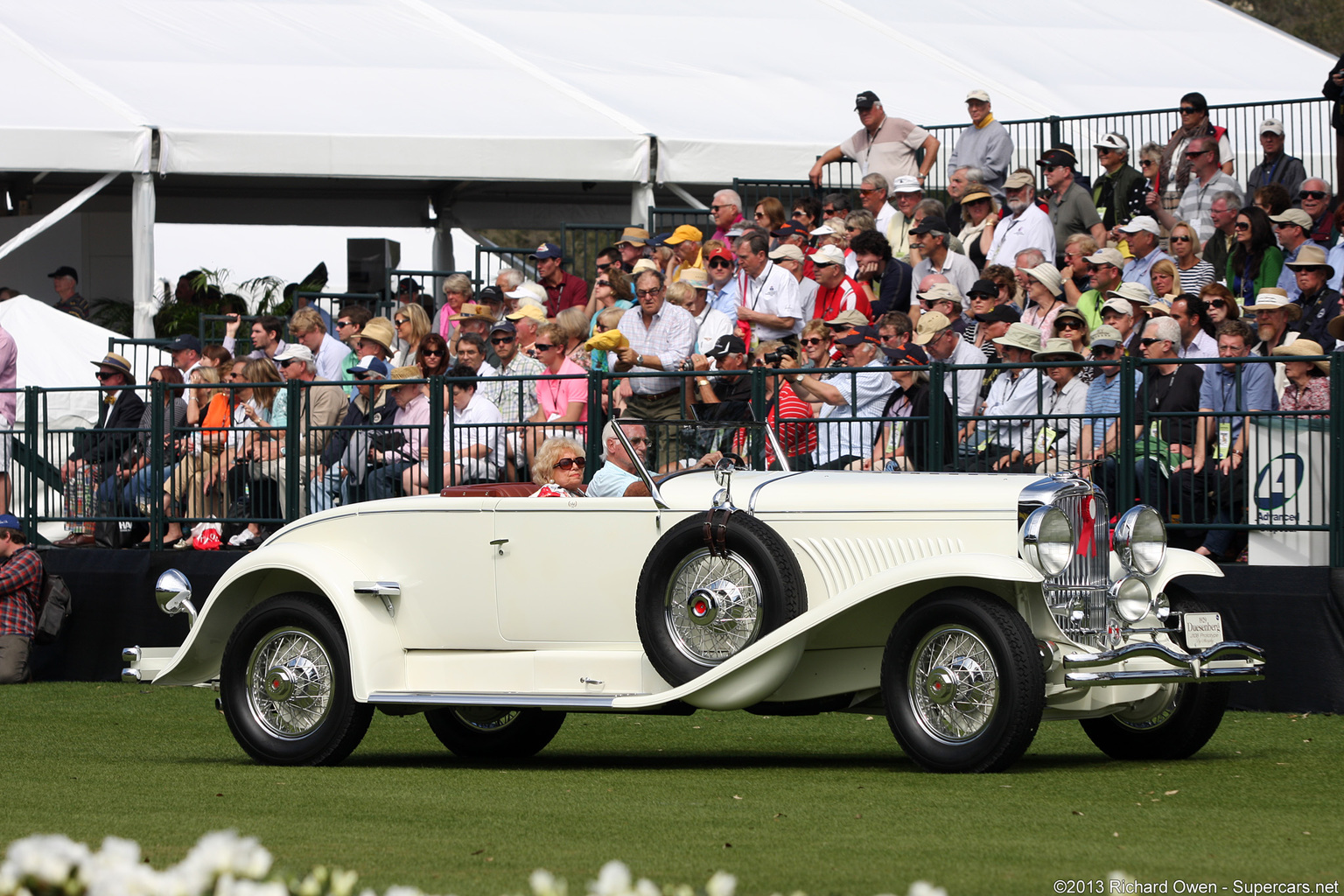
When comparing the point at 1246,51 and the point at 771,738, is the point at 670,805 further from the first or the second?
the point at 1246,51

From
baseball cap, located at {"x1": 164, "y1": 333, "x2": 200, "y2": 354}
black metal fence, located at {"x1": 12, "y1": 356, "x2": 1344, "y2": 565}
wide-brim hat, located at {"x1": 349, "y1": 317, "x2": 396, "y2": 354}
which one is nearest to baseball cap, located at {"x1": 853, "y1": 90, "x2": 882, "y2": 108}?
Answer: wide-brim hat, located at {"x1": 349, "y1": 317, "x2": 396, "y2": 354}

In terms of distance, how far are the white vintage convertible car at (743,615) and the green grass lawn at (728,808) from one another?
292 mm

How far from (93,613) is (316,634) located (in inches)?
239

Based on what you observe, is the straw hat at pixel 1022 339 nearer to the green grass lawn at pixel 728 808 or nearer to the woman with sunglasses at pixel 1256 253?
the green grass lawn at pixel 728 808

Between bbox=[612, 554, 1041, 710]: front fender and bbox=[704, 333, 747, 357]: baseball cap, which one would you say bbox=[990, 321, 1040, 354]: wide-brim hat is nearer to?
bbox=[704, 333, 747, 357]: baseball cap

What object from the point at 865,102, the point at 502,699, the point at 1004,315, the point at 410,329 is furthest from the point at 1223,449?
the point at 865,102

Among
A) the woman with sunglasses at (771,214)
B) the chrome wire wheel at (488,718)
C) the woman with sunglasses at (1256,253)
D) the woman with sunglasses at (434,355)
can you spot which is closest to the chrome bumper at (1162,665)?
the chrome wire wheel at (488,718)

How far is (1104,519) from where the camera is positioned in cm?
829

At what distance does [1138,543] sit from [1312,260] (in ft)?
17.0

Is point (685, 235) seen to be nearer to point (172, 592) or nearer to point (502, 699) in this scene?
point (172, 592)

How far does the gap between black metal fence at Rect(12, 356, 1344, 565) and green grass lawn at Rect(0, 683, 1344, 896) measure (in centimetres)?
140

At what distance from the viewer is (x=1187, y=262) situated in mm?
13836

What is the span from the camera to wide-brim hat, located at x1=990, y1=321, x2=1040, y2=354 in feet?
37.8

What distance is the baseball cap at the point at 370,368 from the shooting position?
1414cm
